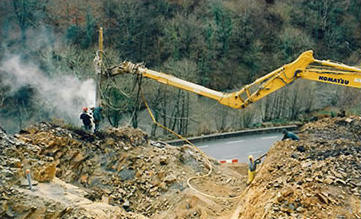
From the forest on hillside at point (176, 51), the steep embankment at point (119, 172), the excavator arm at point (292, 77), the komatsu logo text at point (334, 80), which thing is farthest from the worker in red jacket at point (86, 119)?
the komatsu logo text at point (334, 80)

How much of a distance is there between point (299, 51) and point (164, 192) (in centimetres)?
2405

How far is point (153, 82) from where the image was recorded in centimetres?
2747

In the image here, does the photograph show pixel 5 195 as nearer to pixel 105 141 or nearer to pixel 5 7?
pixel 105 141

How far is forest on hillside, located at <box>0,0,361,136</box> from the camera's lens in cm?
Answer: 2781

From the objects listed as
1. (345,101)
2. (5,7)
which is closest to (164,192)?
(345,101)

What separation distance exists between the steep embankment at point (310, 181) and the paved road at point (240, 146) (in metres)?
7.16

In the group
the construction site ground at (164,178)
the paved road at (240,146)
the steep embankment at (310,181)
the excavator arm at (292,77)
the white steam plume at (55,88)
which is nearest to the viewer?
the construction site ground at (164,178)

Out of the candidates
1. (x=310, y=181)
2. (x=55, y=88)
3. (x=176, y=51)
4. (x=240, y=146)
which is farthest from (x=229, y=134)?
Result: (x=310, y=181)

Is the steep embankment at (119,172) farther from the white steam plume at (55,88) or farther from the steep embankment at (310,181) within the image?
the white steam plume at (55,88)

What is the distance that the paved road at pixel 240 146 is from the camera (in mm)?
23516

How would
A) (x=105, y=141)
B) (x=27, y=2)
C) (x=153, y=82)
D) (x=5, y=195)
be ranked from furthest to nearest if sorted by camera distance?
(x=27, y=2) < (x=153, y=82) < (x=105, y=141) < (x=5, y=195)

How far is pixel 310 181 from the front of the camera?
11906 mm

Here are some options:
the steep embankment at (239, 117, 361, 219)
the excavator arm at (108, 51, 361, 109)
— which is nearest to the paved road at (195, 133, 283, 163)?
the steep embankment at (239, 117, 361, 219)

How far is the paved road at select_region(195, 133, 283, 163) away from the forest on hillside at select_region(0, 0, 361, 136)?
2.40 m
